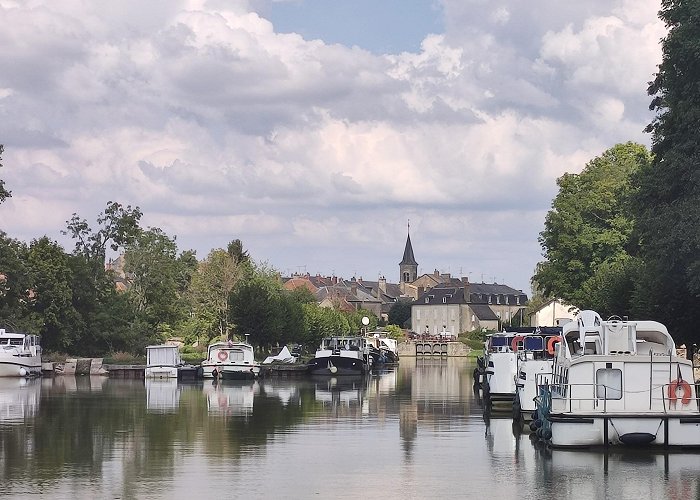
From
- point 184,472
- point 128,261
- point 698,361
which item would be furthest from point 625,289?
point 128,261

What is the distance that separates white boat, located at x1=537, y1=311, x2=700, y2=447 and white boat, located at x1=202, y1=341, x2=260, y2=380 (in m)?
48.7

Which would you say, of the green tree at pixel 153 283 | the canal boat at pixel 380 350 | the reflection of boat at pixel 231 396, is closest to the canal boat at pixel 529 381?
the reflection of boat at pixel 231 396

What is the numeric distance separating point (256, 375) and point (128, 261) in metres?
41.4

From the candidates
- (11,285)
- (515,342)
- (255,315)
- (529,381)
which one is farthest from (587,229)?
(529,381)

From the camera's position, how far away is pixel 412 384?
255 ft

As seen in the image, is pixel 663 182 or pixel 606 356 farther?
pixel 663 182

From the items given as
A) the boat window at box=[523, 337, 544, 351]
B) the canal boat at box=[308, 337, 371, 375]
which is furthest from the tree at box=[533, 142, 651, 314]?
the boat window at box=[523, 337, 544, 351]

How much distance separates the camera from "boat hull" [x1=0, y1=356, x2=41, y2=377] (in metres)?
77.7

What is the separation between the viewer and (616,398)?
31.7 metres

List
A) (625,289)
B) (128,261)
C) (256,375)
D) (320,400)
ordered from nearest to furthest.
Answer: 1. (320,400)
2. (625,289)
3. (256,375)
4. (128,261)

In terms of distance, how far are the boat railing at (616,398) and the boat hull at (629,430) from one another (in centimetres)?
47

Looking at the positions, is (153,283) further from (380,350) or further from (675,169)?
(675,169)

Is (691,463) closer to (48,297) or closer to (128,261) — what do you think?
(48,297)

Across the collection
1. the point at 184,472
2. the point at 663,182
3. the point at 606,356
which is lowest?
the point at 184,472
